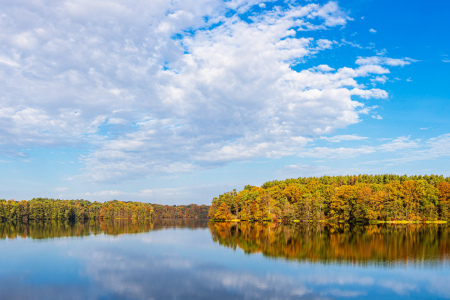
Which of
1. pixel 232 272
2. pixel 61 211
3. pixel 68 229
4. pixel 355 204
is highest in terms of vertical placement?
pixel 355 204

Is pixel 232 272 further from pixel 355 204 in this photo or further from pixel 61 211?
pixel 61 211

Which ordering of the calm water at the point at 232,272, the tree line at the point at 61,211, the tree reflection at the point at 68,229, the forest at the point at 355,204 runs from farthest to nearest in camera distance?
the tree line at the point at 61,211 < the forest at the point at 355,204 < the tree reflection at the point at 68,229 < the calm water at the point at 232,272

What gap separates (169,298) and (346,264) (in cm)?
1792

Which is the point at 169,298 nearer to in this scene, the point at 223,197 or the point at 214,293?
the point at 214,293

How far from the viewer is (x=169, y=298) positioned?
2062 centimetres

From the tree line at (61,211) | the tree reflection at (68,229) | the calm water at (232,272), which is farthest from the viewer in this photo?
the tree line at (61,211)

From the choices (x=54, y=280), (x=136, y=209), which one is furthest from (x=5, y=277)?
(x=136, y=209)

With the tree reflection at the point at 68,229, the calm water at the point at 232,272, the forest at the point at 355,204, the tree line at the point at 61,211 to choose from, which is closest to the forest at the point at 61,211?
the tree line at the point at 61,211

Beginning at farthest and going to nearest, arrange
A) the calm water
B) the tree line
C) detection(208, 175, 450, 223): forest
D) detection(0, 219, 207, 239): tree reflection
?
1. the tree line
2. detection(208, 175, 450, 223): forest
3. detection(0, 219, 207, 239): tree reflection
4. the calm water

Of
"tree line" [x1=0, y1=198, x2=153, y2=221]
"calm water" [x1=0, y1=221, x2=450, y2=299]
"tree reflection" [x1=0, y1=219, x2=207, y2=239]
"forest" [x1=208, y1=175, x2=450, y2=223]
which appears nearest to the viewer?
"calm water" [x1=0, y1=221, x2=450, y2=299]

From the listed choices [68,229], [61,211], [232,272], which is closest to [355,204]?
[232,272]

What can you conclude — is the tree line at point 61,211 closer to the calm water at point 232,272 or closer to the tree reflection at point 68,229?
the tree reflection at point 68,229

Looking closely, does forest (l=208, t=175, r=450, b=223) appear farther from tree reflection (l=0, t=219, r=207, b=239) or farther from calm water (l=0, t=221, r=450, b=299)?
calm water (l=0, t=221, r=450, b=299)

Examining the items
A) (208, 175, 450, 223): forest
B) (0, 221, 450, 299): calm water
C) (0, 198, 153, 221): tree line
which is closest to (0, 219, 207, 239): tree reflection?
(208, 175, 450, 223): forest
